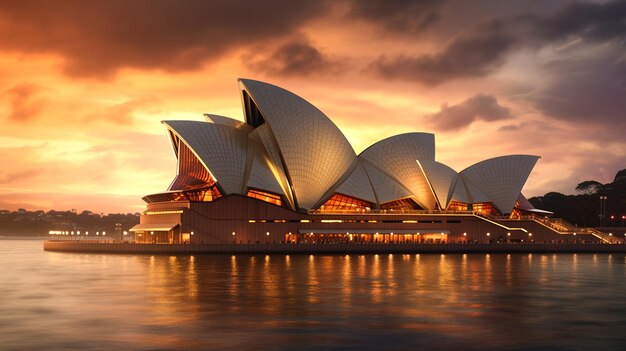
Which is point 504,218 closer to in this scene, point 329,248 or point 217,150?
point 329,248

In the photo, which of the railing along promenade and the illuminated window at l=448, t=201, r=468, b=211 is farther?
the illuminated window at l=448, t=201, r=468, b=211

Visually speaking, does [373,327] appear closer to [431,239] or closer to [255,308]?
[255,308]

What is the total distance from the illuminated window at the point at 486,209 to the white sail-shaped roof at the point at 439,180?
5.42 meters

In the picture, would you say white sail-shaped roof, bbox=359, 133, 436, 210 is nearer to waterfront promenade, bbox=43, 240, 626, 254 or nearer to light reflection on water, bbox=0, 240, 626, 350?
waterfront promenade, bbox=43, 240, 626, 254

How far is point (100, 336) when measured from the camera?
24656 millimetres

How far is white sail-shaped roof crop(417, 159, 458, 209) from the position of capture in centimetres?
9469

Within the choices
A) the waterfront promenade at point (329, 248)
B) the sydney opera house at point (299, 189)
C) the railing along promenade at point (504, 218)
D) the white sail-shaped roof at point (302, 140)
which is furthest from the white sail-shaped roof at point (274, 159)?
the waterfront promenade at point (329, 248)

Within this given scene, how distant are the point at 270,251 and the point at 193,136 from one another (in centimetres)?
1624

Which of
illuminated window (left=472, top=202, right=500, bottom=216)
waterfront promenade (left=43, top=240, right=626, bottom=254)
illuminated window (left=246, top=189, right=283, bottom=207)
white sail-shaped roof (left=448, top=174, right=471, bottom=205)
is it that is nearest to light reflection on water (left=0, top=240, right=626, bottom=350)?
waterfront promenade (left=43, top=240, right=626, bottom=254)

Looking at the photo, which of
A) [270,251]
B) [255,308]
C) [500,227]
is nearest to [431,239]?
[500,227]

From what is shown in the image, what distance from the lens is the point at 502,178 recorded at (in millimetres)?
100375

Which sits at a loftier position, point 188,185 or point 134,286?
point 188,185

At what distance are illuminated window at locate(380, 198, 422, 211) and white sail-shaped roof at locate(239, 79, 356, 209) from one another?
29.1ft

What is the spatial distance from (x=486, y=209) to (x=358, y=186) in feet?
72.8
